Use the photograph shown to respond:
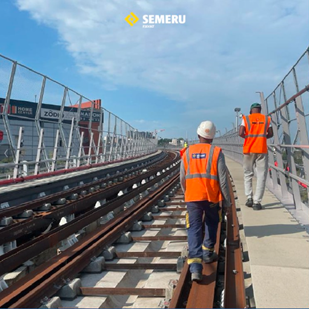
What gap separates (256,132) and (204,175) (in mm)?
3111

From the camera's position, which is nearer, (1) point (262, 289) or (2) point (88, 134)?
(1) point (262, 289)

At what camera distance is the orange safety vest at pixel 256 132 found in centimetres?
670

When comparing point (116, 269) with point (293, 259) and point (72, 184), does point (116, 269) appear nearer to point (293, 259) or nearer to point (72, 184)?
point (293, 259)

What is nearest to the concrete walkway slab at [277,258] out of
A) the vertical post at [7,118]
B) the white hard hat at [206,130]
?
the white hard hat at [206,130]

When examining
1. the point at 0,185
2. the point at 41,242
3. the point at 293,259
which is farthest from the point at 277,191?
the point at 0,185

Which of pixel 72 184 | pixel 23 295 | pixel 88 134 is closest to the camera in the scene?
pixel 23 295

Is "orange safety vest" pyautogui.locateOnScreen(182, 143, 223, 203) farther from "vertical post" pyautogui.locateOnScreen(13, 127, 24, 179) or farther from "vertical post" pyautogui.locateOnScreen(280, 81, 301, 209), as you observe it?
"vertical post" pyautogui.locateOnScreen(13, 127, 24, 179)

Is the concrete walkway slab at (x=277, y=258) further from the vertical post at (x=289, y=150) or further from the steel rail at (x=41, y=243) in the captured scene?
the steel rail at (x=41, y=243)

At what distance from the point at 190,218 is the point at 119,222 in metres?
2.65

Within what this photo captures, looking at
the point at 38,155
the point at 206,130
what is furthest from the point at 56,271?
the point at 38,155

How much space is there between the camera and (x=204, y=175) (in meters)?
4.02

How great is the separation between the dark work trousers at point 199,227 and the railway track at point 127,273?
209mm

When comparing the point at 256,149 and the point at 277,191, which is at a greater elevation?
the point at 256,149

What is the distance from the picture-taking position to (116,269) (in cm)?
465
